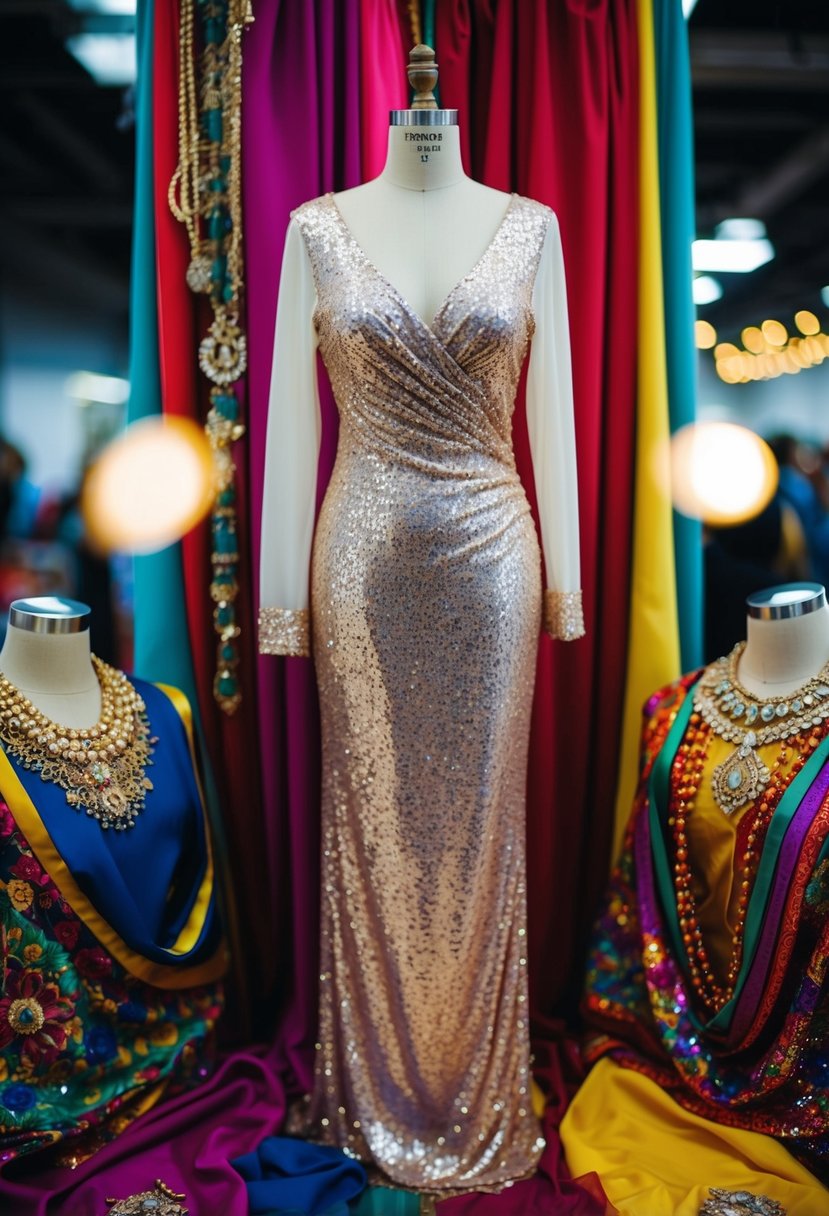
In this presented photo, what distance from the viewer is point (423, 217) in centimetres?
188

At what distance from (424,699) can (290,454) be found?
492 millimetres

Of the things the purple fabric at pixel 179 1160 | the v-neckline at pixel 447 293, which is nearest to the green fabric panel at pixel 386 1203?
the purple fabric at pixel 179 1160

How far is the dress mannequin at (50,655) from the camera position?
187cm

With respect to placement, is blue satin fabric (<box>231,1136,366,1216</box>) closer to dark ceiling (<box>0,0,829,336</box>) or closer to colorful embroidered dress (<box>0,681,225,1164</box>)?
colorful embroidered dress (<box>0,681,225,1164</box>)

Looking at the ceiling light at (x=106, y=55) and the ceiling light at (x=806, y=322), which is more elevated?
the ceiling light at (x=106, y=55)

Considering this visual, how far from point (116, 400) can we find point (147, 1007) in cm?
750

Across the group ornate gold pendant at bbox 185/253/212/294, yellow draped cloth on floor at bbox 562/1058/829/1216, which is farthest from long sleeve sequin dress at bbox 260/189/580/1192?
ornate gold pendant at bbox 185/253/212/294

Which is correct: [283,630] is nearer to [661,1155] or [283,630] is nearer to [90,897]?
[90,897]

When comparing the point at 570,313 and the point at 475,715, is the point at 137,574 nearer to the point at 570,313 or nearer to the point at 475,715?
the point at 475,715

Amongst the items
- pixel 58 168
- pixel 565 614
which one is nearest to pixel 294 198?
pixel 565 614

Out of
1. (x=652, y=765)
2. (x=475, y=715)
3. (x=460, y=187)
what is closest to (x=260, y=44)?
(x=460, y=187)

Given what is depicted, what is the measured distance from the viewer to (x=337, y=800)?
199cm

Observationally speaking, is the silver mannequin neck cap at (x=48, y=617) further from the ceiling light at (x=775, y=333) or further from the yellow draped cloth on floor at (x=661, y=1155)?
the ceiling light at (x=775, y=333)

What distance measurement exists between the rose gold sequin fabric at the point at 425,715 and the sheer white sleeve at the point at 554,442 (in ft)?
0.17
